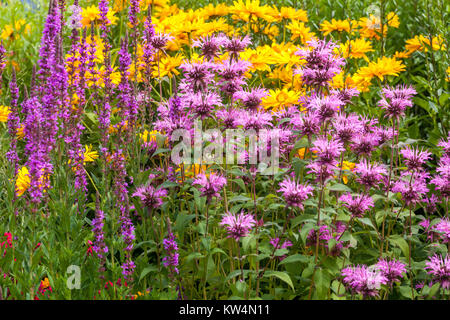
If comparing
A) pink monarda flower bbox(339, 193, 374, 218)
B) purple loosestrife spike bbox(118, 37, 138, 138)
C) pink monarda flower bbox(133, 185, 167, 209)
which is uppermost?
purple loosestrife spike bbox(118, 37, 138, 138)

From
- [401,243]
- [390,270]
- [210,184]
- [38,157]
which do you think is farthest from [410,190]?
[38,157]

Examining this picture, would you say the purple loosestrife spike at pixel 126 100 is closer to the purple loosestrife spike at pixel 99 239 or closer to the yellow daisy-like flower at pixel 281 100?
the purple loosestrife spike at pixel 99 239

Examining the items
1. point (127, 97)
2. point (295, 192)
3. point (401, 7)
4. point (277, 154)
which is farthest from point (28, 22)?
point (295, 192)

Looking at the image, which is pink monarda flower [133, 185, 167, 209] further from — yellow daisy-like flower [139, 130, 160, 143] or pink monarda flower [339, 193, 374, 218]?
pink monarda flower [339, 193, 374, 218]

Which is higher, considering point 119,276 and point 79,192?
point 79,192

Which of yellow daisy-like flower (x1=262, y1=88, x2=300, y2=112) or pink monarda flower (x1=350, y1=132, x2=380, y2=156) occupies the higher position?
yellow daisy-like flower (x1=262, y1=88, x2=300, y2=112)

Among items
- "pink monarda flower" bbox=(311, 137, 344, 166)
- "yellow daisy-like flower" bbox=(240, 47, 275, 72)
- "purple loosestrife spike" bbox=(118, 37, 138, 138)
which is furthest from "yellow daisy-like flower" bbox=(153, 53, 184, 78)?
"pink monarda flower" bbox=(311, 137, 344, 166)

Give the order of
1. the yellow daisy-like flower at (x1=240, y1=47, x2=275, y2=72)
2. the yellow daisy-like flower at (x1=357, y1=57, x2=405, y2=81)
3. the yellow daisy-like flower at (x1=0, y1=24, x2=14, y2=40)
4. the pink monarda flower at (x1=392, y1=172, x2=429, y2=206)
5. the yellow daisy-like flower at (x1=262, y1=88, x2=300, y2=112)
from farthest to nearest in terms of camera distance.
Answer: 1. the yellow daisy-like flower at (x1=0, y1=24, x2=14, y2=40)
2. the yellow daisy-like flower at (x1=357, y1=57, x2=405, y2=81)
3. the yellow daisy-like flower at (x1=240, y1=47, x2=275, y2=72)
4. the yellow daisy-like flower at (x1=262, y1=88, x2=300, y2=112)
5. the pink monarda flower at (x1=392, y1=172, x2=429, y2=206)

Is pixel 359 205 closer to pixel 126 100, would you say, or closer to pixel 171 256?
pixel 171 256

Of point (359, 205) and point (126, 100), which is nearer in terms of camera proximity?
point (359, 205)

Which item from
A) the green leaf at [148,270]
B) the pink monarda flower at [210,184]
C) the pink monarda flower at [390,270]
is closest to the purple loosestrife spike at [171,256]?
the green leaf at [148,270]

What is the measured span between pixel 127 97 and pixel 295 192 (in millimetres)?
1162

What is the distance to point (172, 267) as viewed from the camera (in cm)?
252
